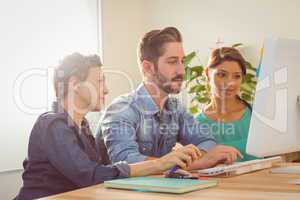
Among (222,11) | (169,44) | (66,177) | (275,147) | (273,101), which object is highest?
(222,11)

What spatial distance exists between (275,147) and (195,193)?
1.39ft

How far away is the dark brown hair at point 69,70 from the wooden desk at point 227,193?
591 millimetres

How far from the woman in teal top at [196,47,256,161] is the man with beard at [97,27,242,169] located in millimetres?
387

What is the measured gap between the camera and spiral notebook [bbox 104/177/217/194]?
57.2 inches

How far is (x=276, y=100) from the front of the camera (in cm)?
170

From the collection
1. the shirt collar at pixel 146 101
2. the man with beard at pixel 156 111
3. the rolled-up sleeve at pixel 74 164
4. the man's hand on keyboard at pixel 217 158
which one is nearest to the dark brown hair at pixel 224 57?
the man with beard at pixel 156 111

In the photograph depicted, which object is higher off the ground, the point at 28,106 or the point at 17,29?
→ the point at 17,29

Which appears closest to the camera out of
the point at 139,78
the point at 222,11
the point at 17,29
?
the point at 17,29

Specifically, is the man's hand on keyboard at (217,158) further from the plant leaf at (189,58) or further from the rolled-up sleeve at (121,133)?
the plant leaf at (189,58)

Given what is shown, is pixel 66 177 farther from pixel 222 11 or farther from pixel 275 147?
pixel 222 11

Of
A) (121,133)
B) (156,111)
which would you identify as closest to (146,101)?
(156,111)

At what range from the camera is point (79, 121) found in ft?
6.79

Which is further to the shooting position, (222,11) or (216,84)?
(222,11)

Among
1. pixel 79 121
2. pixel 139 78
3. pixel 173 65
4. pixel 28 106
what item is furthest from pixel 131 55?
pixel 79 121
